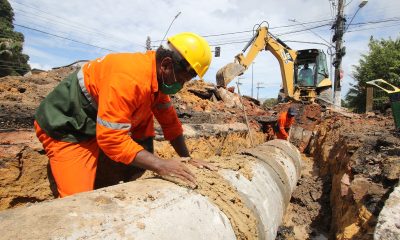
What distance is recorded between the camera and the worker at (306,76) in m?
14.5

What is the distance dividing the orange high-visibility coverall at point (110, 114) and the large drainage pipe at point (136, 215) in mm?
377

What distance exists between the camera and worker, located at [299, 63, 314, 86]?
14492mm

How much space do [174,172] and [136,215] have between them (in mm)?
662

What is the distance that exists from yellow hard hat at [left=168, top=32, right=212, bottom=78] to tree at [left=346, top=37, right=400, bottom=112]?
2382 cm

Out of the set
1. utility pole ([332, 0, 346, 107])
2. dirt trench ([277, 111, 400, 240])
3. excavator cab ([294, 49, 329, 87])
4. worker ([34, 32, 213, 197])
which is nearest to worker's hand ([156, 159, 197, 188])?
worker ([34, 32, 213, 197])

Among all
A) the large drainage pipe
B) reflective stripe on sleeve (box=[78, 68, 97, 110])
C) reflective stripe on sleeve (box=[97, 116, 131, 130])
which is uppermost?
reflective stripe on sleeve (box=[78, 68, 97, 110])

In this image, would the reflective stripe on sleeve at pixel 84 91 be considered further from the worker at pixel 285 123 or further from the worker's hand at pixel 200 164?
the worker at pixel 285 123

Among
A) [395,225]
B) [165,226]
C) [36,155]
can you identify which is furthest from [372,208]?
[36,155]

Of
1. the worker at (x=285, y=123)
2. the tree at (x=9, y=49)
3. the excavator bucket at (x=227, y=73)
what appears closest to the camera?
the excavator bucket at (x=227, y=73)

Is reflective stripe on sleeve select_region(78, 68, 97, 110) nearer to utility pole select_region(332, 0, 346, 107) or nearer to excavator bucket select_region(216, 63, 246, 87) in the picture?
excavator bucket select_region(216, 63, 246, 87)

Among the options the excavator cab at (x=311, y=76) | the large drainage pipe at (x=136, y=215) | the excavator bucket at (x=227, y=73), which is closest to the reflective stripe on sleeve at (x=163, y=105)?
the large drainage pipe at (x=136, y=215)

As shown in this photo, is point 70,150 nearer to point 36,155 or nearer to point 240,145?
point 36,155

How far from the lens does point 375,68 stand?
25562mm

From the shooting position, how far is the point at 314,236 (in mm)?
5098
